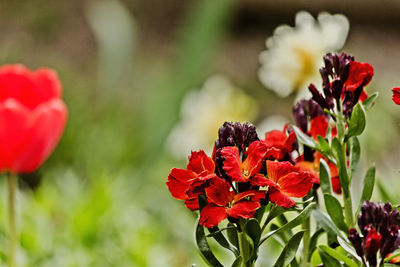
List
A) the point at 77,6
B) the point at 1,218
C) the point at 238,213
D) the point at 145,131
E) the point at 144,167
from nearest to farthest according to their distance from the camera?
the point at 238,213 < the point at 1,218 < the point at 144,167 < the point at 145,131 < the point at 77,6

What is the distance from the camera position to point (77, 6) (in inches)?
150

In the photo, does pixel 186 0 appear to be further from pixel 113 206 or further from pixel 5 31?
pixel 113 206

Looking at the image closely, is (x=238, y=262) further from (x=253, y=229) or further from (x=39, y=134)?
(x=39, y=134)

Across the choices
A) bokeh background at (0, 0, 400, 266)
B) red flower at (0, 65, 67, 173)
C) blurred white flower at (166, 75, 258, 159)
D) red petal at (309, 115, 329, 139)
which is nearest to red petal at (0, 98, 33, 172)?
red flower at (0, 65, 67, 173)

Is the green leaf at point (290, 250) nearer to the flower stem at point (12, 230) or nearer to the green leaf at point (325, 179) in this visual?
the green leaf at point (325, 179)

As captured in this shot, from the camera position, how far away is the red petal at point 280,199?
0.33 m

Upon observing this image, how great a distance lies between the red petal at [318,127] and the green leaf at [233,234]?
0.28 ft

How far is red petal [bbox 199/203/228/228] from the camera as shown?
1.09 ft

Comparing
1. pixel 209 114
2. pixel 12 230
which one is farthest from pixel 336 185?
pixel 209 114

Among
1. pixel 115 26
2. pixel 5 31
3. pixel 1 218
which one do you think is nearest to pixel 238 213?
pixel 1 218

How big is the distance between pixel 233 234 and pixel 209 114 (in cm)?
86

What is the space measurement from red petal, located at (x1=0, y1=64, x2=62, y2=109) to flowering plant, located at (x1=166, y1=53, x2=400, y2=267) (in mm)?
345

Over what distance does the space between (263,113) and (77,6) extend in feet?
4.60

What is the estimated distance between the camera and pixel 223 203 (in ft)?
1.10
